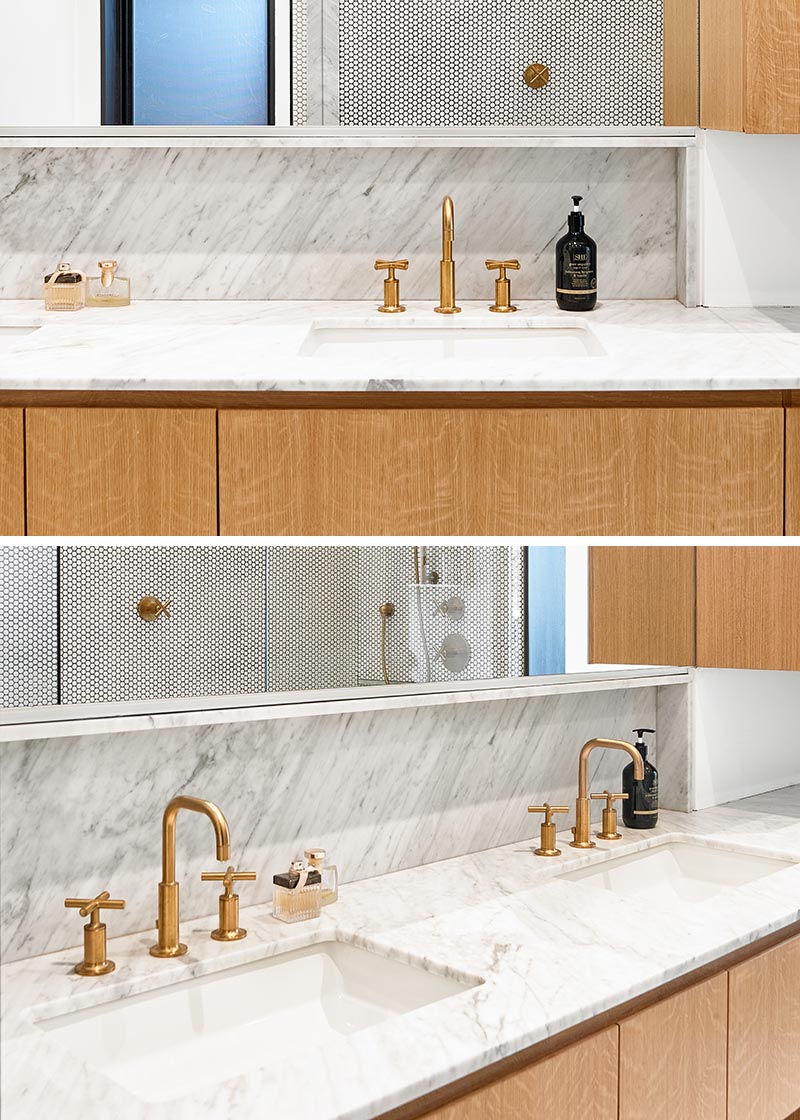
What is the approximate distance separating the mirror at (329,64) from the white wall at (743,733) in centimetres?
106

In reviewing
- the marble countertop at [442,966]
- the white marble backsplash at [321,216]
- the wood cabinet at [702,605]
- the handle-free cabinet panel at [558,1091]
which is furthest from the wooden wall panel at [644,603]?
the handle-free cabinet panel at [558,1091]

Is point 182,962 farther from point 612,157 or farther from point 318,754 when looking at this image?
point 612,157

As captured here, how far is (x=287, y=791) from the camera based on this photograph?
177cm

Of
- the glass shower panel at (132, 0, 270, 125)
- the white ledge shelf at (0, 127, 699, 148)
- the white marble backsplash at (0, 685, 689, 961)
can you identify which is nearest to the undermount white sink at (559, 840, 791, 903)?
the white marble backsplash at (0, 685, 689, 961)

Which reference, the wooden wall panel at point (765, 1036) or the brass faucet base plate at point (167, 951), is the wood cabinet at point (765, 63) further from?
the brass faucet base plate at point (167, 951)

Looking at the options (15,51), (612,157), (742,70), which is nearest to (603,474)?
(742,70)

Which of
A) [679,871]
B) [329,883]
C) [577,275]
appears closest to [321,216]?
[577,275]

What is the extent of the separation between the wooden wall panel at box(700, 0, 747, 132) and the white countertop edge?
3.03 feet

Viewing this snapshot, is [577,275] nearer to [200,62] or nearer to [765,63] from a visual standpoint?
[765,63]

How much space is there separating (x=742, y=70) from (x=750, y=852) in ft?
4.04

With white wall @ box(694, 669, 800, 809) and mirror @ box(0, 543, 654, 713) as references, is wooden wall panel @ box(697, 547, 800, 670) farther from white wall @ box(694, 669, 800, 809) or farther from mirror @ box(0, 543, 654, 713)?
mirror @ box(0, 543, 654, 713)

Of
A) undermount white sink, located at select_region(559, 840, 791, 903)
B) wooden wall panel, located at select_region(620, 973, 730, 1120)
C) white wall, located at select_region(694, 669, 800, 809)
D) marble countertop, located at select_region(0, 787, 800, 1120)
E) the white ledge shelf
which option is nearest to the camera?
marble countertop, located at select_region(0, 787, 800, 1120)

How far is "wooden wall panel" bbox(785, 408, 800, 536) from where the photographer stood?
4.45ft

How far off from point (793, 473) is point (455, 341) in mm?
552
